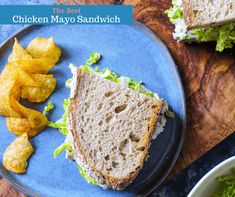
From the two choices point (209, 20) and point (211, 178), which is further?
point (209, 20)

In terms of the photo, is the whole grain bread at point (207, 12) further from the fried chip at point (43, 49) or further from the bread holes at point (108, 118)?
the fried chip at point (43, 49)

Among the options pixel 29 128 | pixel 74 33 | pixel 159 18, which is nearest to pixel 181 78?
pixel 159 18

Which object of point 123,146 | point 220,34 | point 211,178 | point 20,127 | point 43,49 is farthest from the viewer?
point 43,49

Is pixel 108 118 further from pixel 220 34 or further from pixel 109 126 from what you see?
pixel 220 34

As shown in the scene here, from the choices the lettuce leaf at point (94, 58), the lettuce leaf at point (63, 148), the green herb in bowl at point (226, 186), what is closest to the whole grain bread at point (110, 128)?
the lettuce leaf at point (63, 148)

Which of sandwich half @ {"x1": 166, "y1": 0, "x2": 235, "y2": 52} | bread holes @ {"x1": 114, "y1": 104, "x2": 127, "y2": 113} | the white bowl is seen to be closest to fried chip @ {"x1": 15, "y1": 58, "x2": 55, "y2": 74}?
bread holes @ {"x1": 114, "y1": 104, "x2": 127, "y2": 113}

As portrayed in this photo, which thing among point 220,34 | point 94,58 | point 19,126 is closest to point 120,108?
point 94,58
